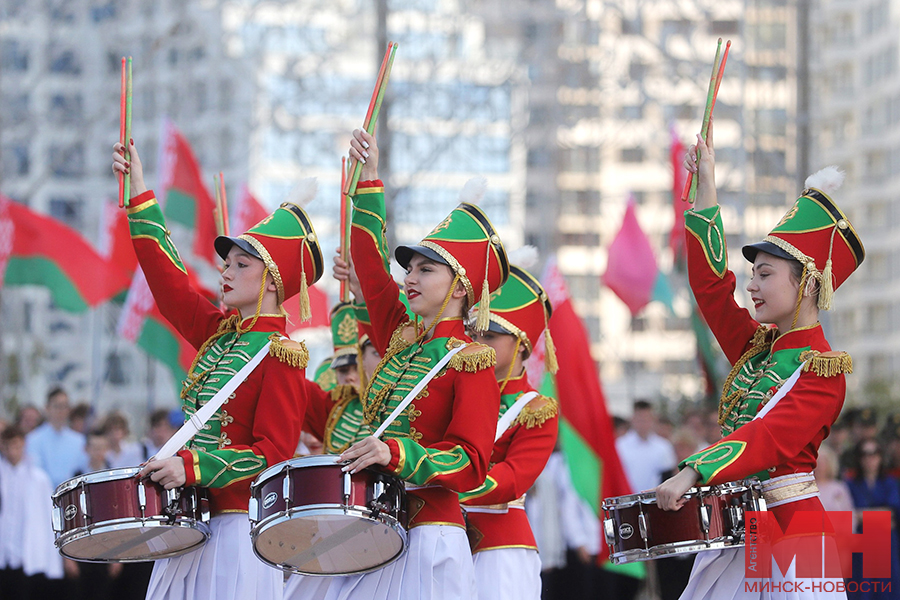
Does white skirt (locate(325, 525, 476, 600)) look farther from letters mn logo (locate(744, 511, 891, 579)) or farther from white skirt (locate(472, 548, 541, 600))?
letters mn logo (locate(744, 511, 891, 579))

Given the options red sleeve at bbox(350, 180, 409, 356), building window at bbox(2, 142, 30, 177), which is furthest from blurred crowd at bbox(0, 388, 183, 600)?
building window at bbox(2, 142, 30, 177)

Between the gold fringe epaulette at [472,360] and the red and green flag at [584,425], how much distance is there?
15.5 feet

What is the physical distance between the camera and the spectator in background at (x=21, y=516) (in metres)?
11.1

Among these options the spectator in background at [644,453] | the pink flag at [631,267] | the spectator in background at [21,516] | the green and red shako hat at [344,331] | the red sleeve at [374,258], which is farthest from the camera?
the pink flag at [631,267]

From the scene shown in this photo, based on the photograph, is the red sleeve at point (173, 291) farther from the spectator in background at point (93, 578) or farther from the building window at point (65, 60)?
the building window at point (65, 60)

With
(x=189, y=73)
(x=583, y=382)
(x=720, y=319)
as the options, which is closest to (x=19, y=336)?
(x=189, y=73)

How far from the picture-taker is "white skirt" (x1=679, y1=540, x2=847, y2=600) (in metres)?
5.00

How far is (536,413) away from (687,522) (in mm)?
1421

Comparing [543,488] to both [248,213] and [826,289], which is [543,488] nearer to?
[248,213]

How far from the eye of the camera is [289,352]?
17.8ft

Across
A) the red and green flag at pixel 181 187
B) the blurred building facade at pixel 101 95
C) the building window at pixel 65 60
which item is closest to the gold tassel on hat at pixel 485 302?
the red and green flag at pixel 181 187

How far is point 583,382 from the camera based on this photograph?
33.8ft

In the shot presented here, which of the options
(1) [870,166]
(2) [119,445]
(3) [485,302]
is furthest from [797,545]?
(1) [870,166]

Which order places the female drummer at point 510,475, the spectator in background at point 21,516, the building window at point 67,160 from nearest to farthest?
the female drummer at point 510,475 → the spectator in background at point 21,516 → the building window at point 67,160
